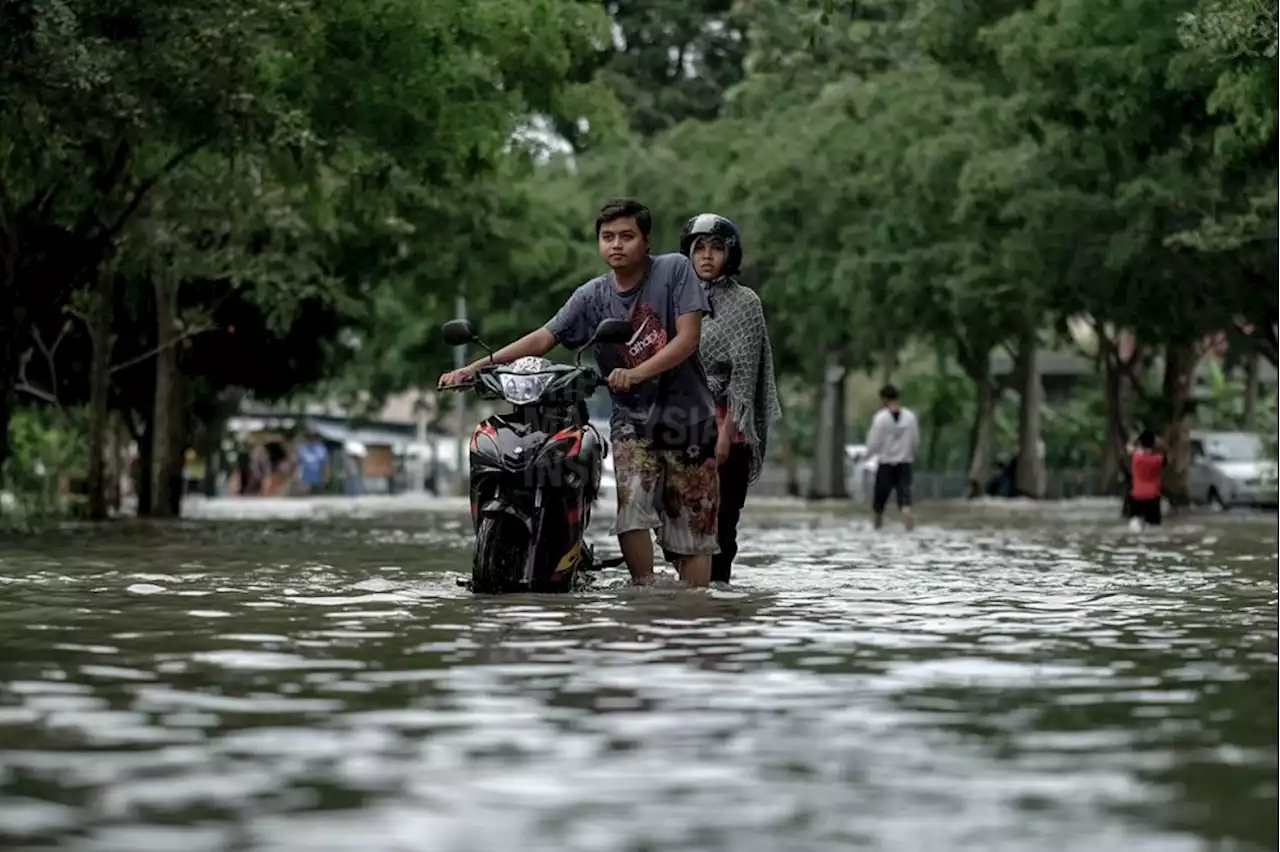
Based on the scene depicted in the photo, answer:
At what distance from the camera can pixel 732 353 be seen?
14.8 metres

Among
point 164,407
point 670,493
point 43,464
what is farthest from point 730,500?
point 43,464

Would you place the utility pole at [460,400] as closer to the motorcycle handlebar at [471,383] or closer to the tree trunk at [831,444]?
the tree trunk at [831,444]

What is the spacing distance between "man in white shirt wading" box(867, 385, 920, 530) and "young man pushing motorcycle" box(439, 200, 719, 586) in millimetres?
16900

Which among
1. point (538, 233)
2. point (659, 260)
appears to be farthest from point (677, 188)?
point (659, 260)

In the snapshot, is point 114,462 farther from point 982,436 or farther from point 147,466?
point 982,436

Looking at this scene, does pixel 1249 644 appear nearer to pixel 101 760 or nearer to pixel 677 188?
pixel 101 760

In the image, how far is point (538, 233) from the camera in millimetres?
41562

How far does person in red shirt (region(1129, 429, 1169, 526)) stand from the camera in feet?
109

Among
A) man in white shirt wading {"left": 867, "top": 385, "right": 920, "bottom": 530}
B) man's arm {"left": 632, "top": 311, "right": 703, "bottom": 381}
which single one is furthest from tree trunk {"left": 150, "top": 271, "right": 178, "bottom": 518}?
man's arm {"left": 632, "top": 311, "right": 703, "bottom": 381}

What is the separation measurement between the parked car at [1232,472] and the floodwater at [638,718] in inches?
1536

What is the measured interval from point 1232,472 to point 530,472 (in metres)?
44.8

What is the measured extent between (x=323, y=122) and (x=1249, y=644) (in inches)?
682

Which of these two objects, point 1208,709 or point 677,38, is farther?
point 677,38

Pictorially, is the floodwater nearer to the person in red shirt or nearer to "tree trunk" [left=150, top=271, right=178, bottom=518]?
the person in red shirt
